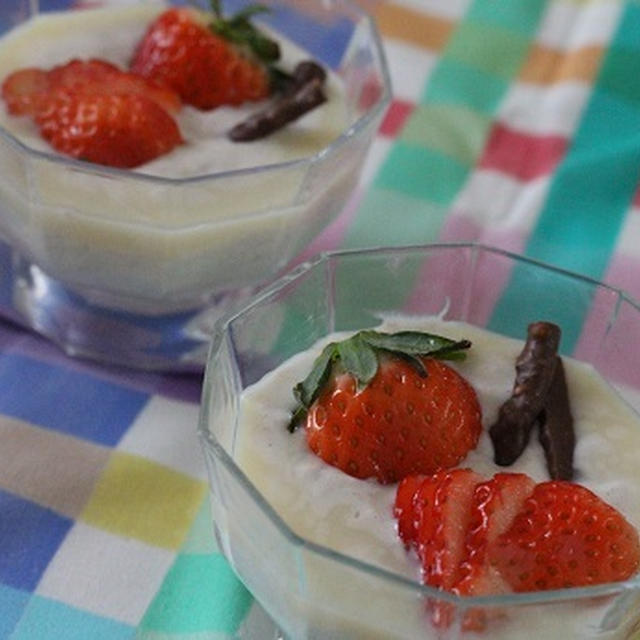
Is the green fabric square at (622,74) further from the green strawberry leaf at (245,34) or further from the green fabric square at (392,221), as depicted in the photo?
the green strawberry leaf at (245,34)

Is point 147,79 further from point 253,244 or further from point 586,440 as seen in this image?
point 586,440

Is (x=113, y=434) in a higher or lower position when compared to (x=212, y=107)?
lower

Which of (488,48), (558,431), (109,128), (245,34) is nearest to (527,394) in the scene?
(558,431)

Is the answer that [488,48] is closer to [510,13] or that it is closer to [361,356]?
[510,13]

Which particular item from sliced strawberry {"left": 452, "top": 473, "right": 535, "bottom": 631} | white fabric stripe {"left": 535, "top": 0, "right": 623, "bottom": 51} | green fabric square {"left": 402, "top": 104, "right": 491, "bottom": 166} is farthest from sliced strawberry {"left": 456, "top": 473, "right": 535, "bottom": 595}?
white fabric stripe {"left": 535, "top": 0, "right": 623, "bottom": 51}

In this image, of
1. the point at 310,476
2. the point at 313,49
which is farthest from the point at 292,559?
the point at 313,49

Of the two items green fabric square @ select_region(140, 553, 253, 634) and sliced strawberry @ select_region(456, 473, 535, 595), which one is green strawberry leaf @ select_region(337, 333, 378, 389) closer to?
sliced strawberry @ select_region(456, 473, 535, 595)
